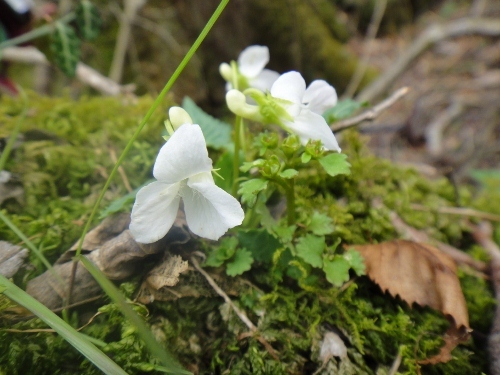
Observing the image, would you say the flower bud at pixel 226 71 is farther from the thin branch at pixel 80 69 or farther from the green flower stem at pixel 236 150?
the thin branch at pixel 80 69

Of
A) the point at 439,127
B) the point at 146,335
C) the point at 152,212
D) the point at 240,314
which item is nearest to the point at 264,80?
the point at 152,212

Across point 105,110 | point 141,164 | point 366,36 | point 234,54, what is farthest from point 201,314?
point 366,36

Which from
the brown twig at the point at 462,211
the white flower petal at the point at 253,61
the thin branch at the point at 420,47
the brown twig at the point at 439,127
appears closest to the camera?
the white flower petal at the point at 253,61

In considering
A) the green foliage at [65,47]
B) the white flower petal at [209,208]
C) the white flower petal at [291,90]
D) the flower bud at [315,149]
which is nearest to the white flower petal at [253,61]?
the white flower petal at [291,90]

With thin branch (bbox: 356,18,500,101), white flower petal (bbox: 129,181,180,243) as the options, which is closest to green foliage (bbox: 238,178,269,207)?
white flower petal (bbox: 129,181,180,243)

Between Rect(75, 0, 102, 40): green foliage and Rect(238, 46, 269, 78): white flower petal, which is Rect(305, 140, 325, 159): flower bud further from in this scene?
Rect(75, 0, 102, 40): green foliage
